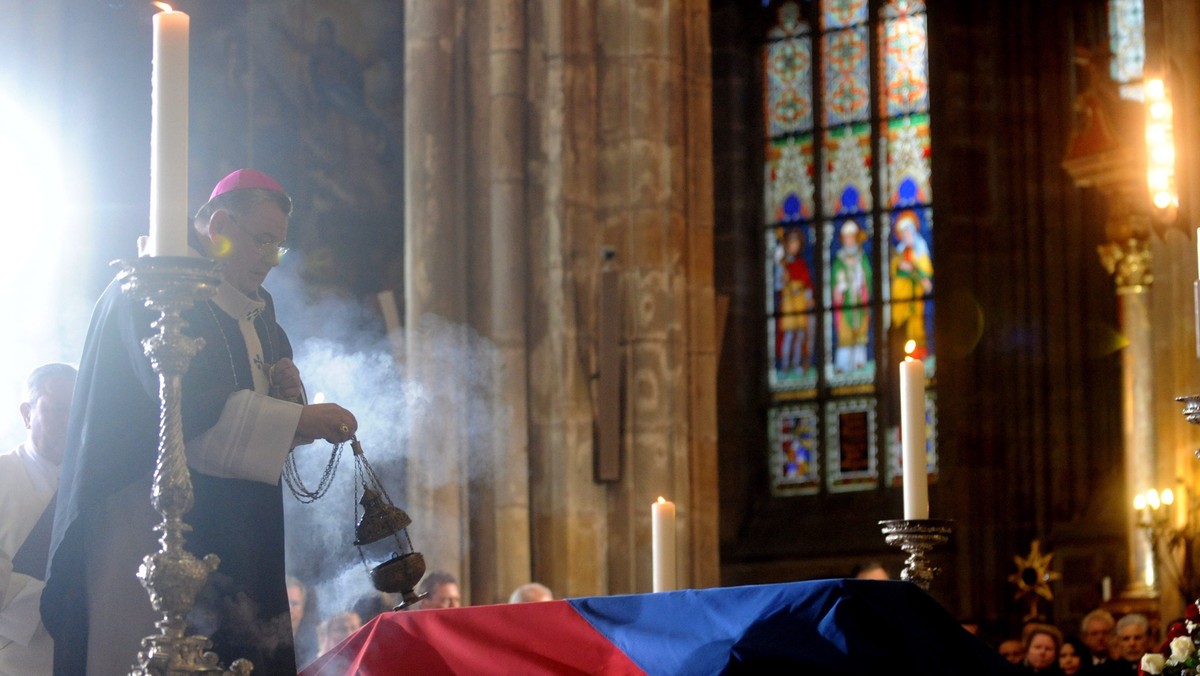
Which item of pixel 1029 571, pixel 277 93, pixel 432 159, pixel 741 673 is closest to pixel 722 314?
pixel 432 159

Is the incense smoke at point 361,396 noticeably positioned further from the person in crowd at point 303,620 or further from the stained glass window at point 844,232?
the stained glass window at point 844,232

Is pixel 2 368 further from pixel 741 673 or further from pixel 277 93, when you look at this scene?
pixel 741 673

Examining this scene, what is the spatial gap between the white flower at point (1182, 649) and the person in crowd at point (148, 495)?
2.31m

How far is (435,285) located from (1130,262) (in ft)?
23.3

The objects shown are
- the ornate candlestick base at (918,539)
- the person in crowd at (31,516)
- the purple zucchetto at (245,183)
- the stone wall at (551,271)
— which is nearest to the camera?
the purple zucchetto at (245,183)

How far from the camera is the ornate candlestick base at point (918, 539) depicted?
3568 mm

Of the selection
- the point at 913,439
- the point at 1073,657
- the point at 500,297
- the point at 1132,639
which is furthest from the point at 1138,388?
the point at 913,439

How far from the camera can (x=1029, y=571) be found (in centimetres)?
1470

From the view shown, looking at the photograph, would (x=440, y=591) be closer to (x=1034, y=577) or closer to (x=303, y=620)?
(x=303, y=620)

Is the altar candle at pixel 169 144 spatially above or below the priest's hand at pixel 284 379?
above

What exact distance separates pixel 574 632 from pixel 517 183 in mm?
6022

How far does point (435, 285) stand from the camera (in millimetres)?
8945

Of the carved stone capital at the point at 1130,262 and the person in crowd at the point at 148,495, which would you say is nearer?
the person in crowd at the point at 148,495

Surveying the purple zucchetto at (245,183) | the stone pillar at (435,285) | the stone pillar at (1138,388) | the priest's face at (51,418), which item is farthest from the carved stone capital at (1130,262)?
the purple zucchetto at (245,183)
